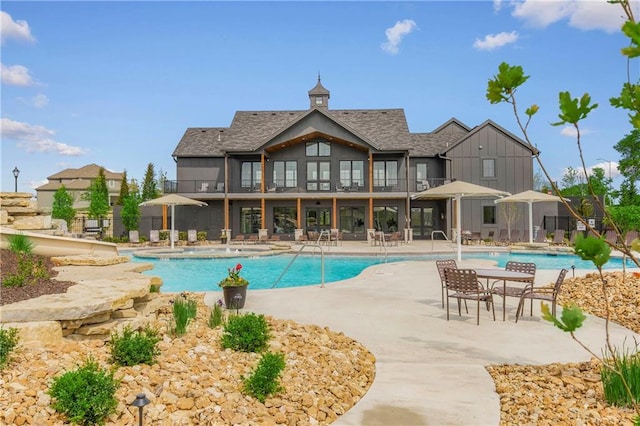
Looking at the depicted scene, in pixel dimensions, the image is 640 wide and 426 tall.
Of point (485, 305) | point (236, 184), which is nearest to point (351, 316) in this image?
point (485, 305)

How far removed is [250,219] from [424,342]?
22707mm

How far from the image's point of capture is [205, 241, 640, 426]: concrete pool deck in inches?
129

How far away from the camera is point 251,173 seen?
88.8 feet

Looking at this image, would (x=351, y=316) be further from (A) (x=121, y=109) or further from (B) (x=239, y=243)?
(B) (x=239, y=243)

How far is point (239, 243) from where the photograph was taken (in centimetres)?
2312

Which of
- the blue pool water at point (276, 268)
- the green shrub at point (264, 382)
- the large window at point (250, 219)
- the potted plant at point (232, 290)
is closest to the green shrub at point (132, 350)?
the green shrub at point (264, 382)

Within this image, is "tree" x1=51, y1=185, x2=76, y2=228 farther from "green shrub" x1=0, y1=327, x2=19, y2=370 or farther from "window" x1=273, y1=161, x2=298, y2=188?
"green shrub" x1=0, y1=327, x2=19, y2=370

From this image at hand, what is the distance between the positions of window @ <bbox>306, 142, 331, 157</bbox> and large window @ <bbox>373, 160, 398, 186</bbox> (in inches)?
136

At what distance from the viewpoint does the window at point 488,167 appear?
26156 mm

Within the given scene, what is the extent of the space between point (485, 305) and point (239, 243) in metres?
17.7

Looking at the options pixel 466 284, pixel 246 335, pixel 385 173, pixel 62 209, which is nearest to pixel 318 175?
pixel 385 173

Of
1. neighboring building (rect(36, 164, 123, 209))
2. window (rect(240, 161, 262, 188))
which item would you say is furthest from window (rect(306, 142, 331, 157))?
neighboring building (rect(36, 164, 123, 209))

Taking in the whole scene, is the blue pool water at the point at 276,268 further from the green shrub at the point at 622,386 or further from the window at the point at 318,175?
the green shrub at the point at 622,386

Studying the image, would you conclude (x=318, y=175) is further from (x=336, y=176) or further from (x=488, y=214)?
(x=488, y=214)
